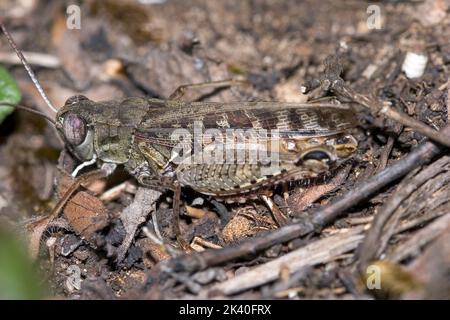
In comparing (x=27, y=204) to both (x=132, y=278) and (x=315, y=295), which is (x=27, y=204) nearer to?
(x=132, y=278)

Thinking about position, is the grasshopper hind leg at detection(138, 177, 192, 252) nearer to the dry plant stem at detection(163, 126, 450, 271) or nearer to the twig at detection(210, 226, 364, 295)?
the dry plant stem at detection(163, 126, 450, 271)

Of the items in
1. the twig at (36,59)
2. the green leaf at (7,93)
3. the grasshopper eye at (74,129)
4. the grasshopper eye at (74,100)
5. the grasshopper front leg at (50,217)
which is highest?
the twig at (36,59)

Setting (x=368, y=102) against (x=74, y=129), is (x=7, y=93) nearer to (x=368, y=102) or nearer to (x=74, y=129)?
(x=74, y=129)

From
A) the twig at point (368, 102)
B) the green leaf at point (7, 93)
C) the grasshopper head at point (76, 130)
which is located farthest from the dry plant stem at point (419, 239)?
the green leaf at point (7, 93)

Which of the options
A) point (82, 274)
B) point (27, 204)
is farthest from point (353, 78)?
point (27, 204)

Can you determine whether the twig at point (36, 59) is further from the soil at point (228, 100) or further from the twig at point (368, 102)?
the twig at point (368, 102)

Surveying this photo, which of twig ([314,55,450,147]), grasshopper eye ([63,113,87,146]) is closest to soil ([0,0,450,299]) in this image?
twig ([314,55,450,147])

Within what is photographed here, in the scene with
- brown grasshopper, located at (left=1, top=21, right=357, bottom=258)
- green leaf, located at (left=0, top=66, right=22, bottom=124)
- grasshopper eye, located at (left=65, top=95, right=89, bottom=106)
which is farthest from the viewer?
green leaf, located at (left=0, top=66, right=22, bottom=124)
